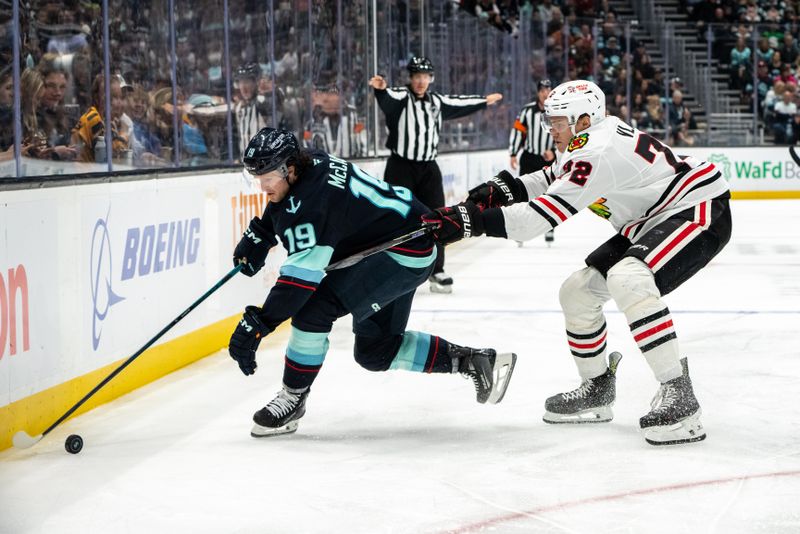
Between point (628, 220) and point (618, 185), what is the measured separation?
0.80 feet

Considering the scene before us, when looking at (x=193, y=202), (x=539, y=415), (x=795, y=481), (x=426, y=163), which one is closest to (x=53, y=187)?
(x=193, y=202)

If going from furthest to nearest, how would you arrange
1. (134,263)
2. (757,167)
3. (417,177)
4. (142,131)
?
1. (757,167)
2. (417,177)
3. (142,131)
4. (134,263)

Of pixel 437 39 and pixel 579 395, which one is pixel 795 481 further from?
pixel 437 39

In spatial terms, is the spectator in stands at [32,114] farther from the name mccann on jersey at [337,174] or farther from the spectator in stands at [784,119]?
the spectator in stands at [784,119]

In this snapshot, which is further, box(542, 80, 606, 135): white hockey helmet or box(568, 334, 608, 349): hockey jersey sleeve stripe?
box(568, 334, 608, 349): hockey jersey sleeve stripe

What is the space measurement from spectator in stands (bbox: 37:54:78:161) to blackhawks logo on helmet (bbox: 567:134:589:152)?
1.79 metres

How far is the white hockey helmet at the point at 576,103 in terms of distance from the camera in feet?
11.5

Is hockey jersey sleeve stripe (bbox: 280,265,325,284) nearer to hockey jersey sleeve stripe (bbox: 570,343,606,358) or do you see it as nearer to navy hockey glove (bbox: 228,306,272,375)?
navy hockey glove (bbox: 228,306,272,375)

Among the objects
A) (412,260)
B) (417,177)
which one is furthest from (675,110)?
(412,260)

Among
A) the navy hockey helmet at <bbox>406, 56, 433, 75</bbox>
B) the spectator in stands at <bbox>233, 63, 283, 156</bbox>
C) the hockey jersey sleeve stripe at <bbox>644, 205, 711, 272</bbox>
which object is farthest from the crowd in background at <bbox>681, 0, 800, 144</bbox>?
the hockey jersey sleeve stripe at <bbox>644, 205, 711, 272</bbox>

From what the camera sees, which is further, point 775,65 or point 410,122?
point 775,65

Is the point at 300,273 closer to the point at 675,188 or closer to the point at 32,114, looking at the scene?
the point at 675,188

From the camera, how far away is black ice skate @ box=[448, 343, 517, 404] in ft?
12.5

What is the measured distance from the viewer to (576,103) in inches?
138
